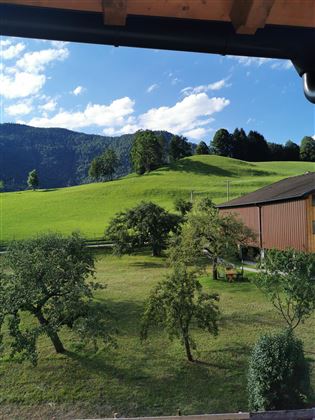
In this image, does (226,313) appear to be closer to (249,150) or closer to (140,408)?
(140,408)

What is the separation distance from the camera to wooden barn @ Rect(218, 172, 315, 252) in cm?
2519

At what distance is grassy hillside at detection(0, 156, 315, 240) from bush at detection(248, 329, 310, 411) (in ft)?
115

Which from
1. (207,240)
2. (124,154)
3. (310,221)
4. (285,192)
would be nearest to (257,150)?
(285,192)

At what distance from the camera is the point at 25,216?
5722cm

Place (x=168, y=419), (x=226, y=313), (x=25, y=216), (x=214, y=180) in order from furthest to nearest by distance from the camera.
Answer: (x=214, y=180), (x=25, y=216), (x=226, y=313), (x=168, y=419)

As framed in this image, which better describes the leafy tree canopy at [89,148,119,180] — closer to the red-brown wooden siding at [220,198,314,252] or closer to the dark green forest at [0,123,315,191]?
the dark green forest at [0,123,315,191]

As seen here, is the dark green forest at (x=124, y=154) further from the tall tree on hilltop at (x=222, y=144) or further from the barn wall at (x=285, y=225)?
the barn wall at (x=285, y=225)

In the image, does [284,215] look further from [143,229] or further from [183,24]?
[183,24]

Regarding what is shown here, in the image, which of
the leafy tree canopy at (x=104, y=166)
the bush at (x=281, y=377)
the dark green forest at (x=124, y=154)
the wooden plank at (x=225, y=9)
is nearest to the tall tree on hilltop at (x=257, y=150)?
the dark green forest at (x=124, y=154)

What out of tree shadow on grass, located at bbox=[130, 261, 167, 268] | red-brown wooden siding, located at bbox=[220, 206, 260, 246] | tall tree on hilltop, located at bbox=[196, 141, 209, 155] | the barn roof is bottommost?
tree shadow on grass, located at bbox=[130, 261, 167, 268]

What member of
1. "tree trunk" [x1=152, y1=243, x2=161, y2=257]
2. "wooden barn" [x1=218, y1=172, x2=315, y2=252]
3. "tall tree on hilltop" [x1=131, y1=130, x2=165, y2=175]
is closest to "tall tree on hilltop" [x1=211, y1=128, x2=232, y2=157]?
"tall tree on hilltop" [x1=131, y1=130, x2=165, y2=175]

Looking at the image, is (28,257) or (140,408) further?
(28,257)

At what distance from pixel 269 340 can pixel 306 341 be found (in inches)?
204

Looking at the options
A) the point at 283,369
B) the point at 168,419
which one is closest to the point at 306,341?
the point at 283,369
